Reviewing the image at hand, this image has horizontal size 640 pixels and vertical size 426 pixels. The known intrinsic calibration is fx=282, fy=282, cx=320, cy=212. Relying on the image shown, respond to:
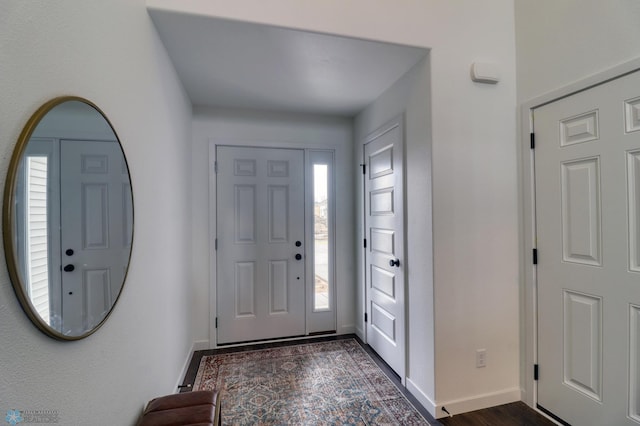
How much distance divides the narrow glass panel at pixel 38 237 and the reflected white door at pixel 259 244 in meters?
2.17

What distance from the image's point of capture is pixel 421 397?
Answer: 78.8 inches

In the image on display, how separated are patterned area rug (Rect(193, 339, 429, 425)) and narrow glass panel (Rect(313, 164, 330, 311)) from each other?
0.51m

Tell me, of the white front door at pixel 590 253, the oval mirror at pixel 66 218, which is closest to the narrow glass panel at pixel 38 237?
the oval mirror at pixel 66 218

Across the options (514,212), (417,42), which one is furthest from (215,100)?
(514,212)

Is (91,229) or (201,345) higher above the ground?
(91,229)

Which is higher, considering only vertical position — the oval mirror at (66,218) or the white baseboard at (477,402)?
the oval mirror at (66,218)

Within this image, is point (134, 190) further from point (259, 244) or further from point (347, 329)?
point (347, 329)

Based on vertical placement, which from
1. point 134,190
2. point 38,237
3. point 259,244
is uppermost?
point 134,190

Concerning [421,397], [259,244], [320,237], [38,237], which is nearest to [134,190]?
[38,237]

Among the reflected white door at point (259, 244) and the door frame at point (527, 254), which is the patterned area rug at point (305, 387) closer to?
the reflected white door at point (259, 244)

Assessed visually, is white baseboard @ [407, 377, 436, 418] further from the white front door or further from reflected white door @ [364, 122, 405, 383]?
the white front door

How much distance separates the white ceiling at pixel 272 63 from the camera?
1736mm

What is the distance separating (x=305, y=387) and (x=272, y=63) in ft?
8.13

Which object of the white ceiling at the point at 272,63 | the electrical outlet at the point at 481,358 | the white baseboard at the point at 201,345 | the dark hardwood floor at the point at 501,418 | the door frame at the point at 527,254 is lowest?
the dark hardwood floor at the point at 501,418
